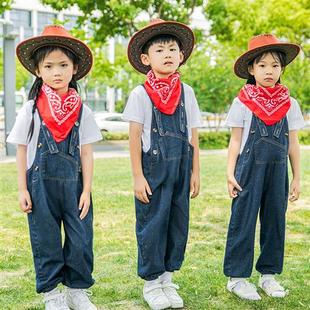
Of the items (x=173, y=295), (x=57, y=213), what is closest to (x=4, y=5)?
(x=57, y=213)

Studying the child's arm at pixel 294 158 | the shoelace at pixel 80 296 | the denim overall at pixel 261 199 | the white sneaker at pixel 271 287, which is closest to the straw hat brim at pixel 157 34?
the denim overall at pixel 261 199

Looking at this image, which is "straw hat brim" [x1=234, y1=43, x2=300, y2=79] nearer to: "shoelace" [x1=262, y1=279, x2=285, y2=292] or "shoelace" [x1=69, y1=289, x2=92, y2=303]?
"shoelace" [x1=262, y1=279, x2=285, y2=292]

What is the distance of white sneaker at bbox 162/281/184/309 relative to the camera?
373 cm

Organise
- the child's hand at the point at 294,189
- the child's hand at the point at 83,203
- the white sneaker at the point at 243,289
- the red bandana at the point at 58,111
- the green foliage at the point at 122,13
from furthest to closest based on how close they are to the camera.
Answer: the green foliage at the point at 122,13 < the child's hand at the point at 294,189 < the white sneaker at the point at 243,289 < the child's hand at the point at 83,203 < the red bandana at the point at 58,111

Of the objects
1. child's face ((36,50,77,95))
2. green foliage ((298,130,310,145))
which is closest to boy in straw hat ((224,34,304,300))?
child's face ((36,50,77,95))

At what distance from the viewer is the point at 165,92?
12.0 ft

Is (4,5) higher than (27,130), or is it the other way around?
(4,5)

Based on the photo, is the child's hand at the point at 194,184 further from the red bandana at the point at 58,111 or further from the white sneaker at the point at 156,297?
the red bandana at the point at 58,111

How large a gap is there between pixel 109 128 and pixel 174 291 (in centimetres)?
2233

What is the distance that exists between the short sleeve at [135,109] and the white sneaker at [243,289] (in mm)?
1231

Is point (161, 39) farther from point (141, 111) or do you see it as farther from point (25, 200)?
point (25, 200)

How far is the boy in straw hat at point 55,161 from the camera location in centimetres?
343

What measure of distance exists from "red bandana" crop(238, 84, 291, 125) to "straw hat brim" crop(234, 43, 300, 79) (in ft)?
0.55

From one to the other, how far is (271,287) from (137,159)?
1.24 m
